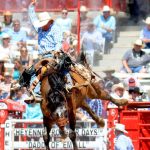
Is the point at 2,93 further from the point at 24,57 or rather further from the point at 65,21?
the point at 65,21

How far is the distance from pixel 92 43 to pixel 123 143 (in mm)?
5613

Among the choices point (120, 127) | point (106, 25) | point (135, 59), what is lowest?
point (120, 127)

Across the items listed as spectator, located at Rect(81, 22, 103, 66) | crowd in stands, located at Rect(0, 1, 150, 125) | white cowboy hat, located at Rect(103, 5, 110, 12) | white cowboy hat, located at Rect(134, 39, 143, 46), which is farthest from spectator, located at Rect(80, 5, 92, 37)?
white cowboy hat, located at Rect(134, 39, 143, 46)

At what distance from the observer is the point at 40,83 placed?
15305mm

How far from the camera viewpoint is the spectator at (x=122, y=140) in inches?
619

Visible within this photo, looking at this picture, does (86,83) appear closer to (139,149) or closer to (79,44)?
(139,149)

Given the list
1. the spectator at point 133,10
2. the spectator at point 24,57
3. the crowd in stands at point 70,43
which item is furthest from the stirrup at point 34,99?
the spectator at point 133,10

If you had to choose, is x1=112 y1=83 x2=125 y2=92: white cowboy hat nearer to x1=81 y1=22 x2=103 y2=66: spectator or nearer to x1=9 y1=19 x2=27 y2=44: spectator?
x1=81 y1=22 x2=103 y2=66: spectator

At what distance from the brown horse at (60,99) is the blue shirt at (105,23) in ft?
18.8

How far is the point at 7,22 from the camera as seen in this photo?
21922mm

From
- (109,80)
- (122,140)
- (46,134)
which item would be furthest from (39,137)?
(109,80)

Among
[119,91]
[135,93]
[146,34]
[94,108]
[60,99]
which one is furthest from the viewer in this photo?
[146,34]

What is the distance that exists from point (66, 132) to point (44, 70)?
1625mm

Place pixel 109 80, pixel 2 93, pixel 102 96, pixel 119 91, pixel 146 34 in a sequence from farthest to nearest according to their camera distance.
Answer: pixel 146 34 → pixel 109 80 → pixel 2 93 → pixel 119 91 → pixel 102 96
